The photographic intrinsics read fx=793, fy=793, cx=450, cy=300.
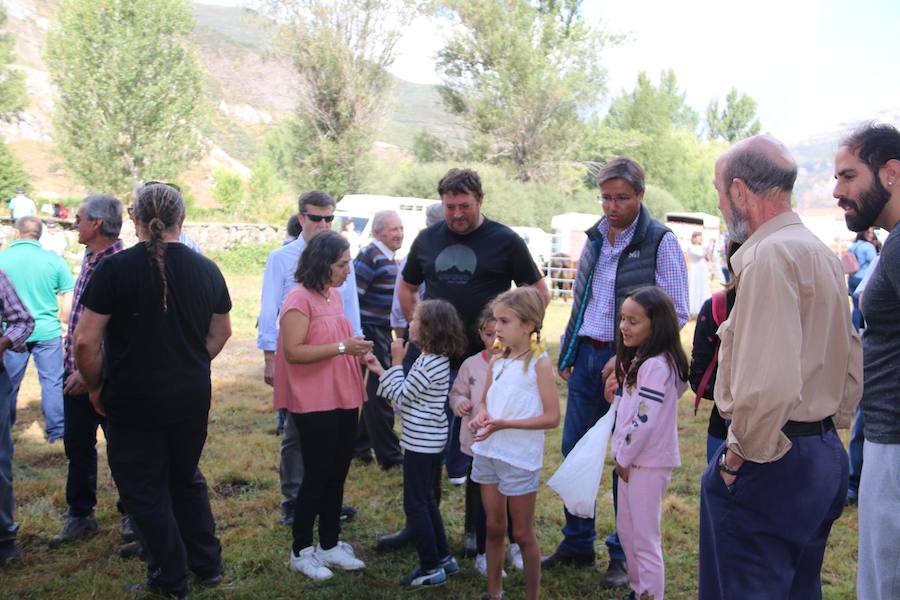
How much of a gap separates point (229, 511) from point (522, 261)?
269cm

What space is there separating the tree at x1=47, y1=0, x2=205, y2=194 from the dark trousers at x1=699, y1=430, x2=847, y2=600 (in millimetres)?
36071

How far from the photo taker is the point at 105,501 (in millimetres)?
5559

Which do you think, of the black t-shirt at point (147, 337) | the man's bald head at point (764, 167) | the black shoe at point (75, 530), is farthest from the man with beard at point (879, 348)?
the black shoe at point (75, 530)

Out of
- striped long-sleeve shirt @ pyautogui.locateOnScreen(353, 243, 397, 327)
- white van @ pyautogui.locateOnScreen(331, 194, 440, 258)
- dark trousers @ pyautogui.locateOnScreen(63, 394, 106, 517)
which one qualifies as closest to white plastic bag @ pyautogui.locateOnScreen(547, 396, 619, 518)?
dark trousers @ pyautogui.locateOnScreen(63, 394, 106, 517)

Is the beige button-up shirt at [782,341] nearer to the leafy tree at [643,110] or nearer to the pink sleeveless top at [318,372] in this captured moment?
the pink sleeveless top at [318,372]

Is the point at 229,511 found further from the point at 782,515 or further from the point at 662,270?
the point at 782,515

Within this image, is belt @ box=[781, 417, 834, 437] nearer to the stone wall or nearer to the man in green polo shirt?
the man in green polo shirt

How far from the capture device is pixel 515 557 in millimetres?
4496

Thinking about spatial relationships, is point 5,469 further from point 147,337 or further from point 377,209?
point 377,209

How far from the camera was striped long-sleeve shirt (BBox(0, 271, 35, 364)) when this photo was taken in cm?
431

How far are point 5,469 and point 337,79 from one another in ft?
117

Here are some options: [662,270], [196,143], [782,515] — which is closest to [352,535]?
Result: [662,270]

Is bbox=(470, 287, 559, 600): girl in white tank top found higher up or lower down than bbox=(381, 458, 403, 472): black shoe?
higher up

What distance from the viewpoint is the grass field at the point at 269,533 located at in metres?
4.22
